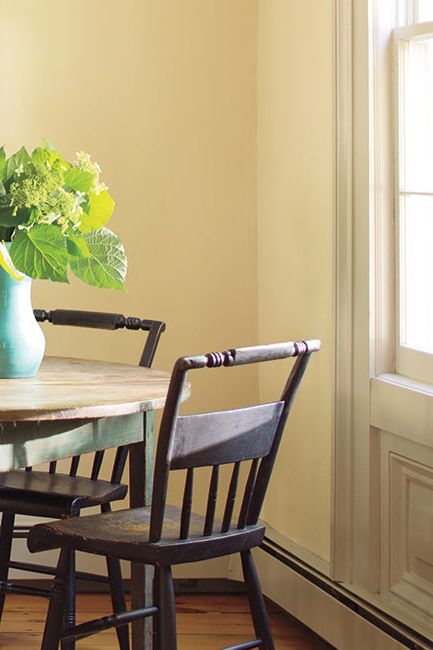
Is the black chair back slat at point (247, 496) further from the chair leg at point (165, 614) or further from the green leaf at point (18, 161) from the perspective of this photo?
the green leaf at point (18, 161)

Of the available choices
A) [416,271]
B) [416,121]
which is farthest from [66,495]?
[416,121]

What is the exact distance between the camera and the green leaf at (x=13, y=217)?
2207 millimetres

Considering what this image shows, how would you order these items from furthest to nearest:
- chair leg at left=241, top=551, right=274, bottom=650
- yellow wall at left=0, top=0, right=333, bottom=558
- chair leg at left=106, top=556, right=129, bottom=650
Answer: yellow wall at left=0, top=0, right=333, bottom=558 → chair leg at left=106, top=556, right=129, bottom=650 → chair leg at left=241, top=551, right=274, bottom=650

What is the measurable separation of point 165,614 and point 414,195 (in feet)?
3.98

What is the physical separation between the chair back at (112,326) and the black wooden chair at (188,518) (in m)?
0.51

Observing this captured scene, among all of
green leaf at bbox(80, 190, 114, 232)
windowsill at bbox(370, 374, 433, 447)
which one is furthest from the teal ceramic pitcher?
windowsill at bbox(370, 374, 433, 447)

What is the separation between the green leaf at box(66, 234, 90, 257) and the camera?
2266 millimetres

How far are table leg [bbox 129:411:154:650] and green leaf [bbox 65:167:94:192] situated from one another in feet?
1.69

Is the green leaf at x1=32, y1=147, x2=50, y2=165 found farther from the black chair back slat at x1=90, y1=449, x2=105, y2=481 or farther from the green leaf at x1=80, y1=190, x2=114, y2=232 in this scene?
the black chair back slat at x1=90, y1=449, x2=105, y2=481

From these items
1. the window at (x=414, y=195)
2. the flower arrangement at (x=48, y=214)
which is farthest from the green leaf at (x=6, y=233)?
the window at (x=414, y=195)

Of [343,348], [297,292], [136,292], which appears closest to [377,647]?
[343,348]

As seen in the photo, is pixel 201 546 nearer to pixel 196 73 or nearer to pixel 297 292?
pixel 297 292

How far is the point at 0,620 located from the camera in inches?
115

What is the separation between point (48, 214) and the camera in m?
2.19
